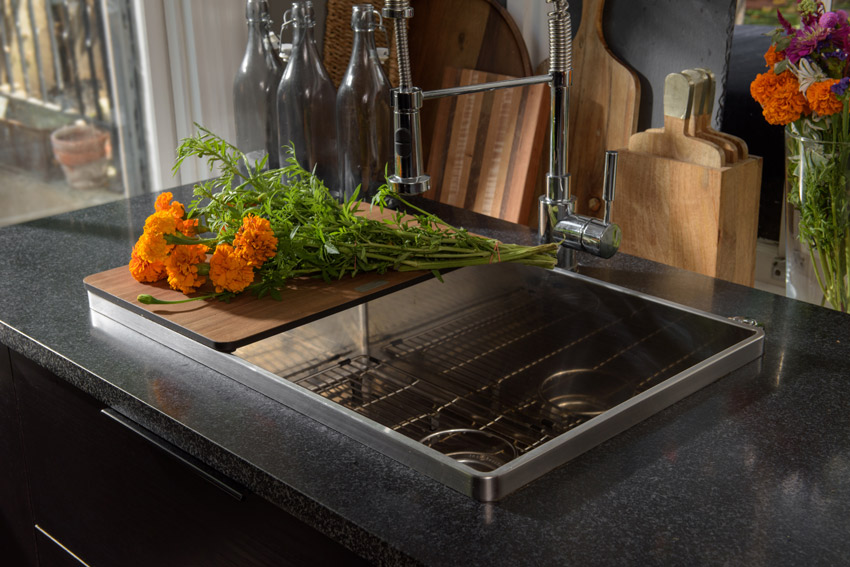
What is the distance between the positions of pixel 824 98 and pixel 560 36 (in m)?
0.34

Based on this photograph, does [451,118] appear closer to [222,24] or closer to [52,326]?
[222,24]


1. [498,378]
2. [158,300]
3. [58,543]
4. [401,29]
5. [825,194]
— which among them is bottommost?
[58,543]

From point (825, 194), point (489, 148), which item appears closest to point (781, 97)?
point (825, 194)

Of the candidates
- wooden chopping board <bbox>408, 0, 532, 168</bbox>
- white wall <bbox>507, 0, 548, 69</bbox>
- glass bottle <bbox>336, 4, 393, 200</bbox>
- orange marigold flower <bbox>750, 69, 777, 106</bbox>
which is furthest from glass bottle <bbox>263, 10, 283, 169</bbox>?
orange marigold flower <bbox>750, 69, 777, 106</bbox>

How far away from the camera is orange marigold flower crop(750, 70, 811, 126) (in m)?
1.18

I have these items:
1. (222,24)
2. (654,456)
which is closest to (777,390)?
(654,456)

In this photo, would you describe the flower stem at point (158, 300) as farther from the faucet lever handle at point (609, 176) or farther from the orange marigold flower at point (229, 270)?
the faucet lever handle at point (609, 176)

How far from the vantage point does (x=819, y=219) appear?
1193 mm

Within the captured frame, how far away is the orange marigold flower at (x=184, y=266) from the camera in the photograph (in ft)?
3.80

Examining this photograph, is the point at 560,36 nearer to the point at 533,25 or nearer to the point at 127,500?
the point at 533,25

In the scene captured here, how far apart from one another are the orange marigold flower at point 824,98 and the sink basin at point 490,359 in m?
0.30

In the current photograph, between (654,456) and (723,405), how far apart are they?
0.14 meters

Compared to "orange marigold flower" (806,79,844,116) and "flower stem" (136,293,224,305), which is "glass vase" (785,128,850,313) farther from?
"flower stem" (136,293,224,305)

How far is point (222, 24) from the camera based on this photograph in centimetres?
196
